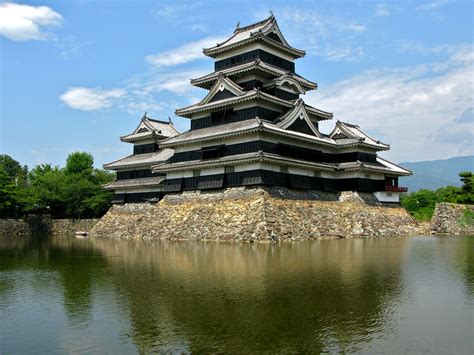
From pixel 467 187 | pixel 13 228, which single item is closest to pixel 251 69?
pixel 467 187

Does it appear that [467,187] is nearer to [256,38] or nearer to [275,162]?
[275,162]

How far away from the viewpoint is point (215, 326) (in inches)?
392

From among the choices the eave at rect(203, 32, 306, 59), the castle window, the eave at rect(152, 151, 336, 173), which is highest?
the eave at rect(203, 32, 306, 59)

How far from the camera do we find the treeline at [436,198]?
152 ft

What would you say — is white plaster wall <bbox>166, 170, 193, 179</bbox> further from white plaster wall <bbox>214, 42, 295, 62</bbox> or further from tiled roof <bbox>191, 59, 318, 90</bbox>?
white plaster wall <bbox>214, 42, 295, 62</bbox>

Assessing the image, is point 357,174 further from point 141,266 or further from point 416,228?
point 141,266

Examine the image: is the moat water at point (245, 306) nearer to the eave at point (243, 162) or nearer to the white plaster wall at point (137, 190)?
the eave at point (243, 162)

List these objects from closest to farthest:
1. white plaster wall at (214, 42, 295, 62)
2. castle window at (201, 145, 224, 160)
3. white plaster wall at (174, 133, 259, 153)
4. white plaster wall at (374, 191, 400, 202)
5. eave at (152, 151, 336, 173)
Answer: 1. eave at (152, 151, 336, 173)
2. white plaster wall at (174, 133, 259, 153)
3. castle window at (201, 145, 224, 160)
4. white plaster wall at (214, 42, 295, 62)
5. white plaster wall at (374, 191, 400, 202)

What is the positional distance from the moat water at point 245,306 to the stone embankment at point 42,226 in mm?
35022

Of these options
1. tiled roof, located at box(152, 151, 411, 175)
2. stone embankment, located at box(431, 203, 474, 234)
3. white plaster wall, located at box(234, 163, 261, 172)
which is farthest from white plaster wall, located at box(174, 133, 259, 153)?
stone embankment, located at box(431, 203, 474, 234)

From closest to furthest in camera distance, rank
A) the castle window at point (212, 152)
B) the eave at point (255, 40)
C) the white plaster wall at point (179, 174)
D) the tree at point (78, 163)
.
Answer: the castle window at point (212, 152) < the white plaster wall at point (179, 174) < the eave at point (255, 40) < the tree at point (78, 163)

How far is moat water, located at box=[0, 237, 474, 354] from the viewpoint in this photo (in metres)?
8.98

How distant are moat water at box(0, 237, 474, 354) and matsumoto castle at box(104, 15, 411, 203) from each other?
15921mm

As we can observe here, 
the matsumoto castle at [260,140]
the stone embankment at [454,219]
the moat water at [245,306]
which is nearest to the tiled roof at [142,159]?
the matsumoto castle at [260,140]
